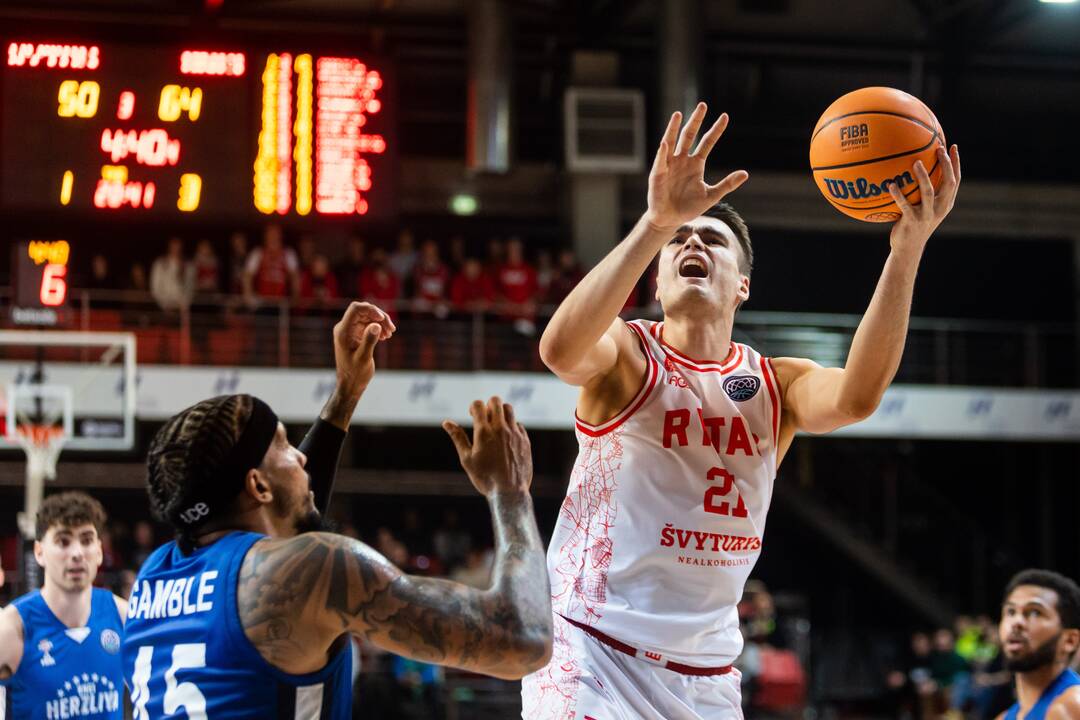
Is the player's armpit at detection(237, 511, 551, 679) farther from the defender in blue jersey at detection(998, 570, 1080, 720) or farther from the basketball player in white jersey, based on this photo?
the defender in blue jersey at detection(998, 570, 1080, 720)

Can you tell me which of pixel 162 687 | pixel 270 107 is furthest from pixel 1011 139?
pixel 162 687

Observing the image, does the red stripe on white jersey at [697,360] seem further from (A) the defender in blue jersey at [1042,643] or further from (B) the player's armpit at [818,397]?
(A) the defender in blue jersey at [1042,643]

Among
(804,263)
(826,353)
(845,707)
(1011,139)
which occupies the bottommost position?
(845,707)

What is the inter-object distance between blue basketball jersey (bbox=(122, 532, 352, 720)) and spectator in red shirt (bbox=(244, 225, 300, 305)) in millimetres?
13583

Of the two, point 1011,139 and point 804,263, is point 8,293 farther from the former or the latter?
point 1011,139

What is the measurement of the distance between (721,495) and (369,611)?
65.6 inches

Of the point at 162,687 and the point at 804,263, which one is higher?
the point at 804,263

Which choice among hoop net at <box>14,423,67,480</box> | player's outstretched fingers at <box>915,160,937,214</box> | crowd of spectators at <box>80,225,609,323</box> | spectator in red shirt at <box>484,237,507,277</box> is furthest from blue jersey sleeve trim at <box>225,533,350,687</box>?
spectator in red shirt at <box>484,237,507,277</box>

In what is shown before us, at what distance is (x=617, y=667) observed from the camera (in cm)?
427

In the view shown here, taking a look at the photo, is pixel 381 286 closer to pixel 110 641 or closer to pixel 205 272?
pixel 205 272

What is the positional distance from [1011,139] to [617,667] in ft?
62.6

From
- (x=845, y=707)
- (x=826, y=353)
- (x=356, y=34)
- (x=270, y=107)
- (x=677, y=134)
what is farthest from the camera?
(x=356, y=34)

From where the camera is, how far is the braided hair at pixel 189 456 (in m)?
3.14

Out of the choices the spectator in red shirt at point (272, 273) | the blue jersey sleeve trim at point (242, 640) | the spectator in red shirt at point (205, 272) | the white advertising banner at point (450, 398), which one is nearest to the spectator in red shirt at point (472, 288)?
the white advertising banner at point (450, 398)
